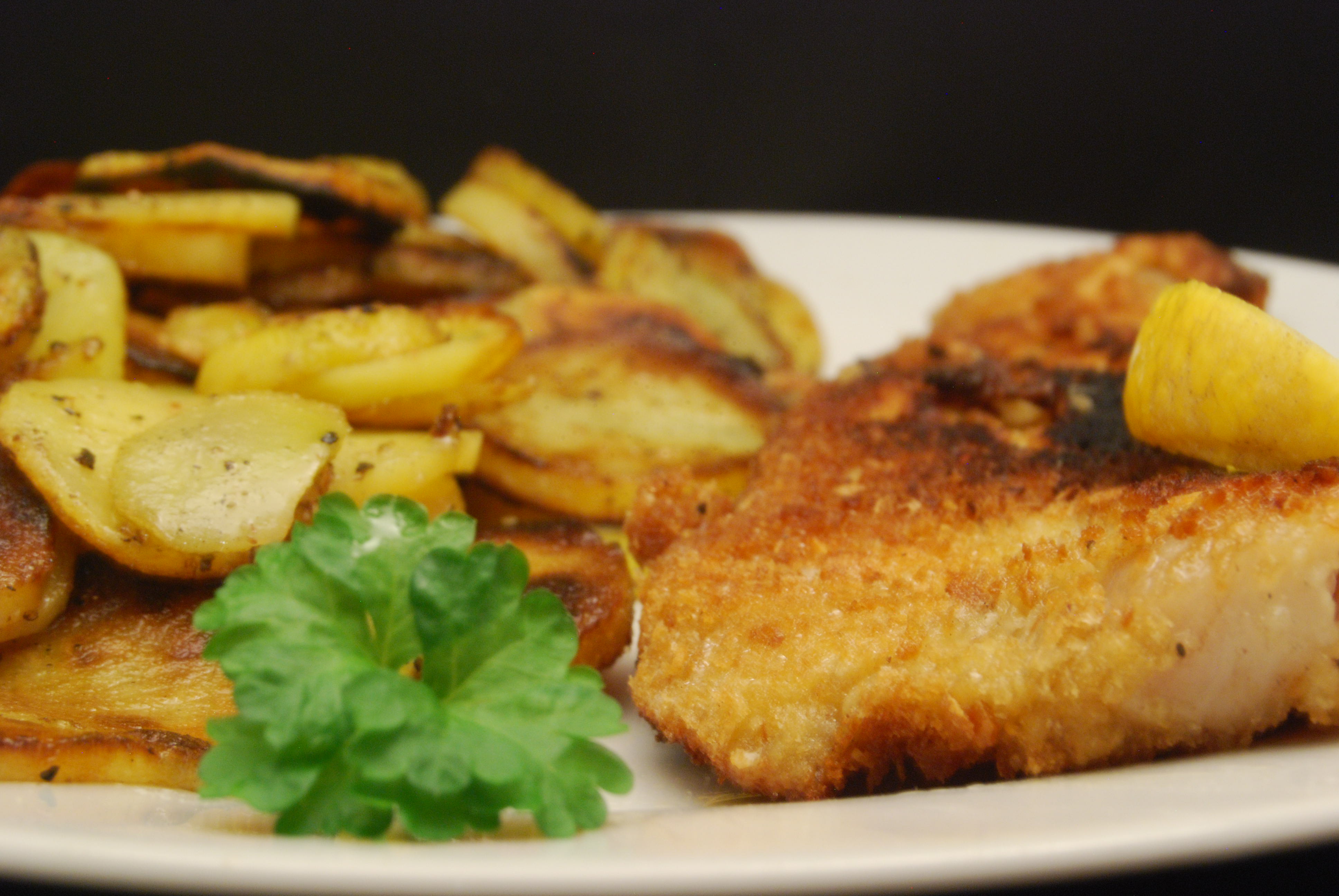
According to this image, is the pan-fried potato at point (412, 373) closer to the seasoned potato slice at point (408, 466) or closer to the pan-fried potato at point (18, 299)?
the seasoned potato slice at point (408, 466)

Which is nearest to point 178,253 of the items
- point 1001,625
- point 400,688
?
point 400,688

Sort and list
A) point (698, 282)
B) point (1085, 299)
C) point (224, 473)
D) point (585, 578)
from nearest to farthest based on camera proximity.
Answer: point (224, 473), point (585, 578), point (1085, 299), point (698, 282)

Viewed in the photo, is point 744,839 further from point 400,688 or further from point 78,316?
point 78,316

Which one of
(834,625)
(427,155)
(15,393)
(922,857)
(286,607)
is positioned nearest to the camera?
(922,857)

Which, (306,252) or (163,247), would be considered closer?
(163,247)

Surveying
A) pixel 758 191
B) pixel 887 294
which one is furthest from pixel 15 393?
pixel 758 191

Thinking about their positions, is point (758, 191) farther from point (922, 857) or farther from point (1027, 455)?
point (922, 857)

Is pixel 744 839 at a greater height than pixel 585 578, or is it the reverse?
pixel 744 839
